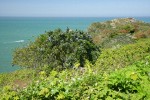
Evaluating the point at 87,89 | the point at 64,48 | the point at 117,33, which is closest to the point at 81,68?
the point at 87,89

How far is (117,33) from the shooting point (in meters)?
37.0

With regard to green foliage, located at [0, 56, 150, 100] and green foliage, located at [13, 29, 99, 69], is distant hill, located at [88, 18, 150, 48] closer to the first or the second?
green foliage, located at [13, 29, 99, 69]

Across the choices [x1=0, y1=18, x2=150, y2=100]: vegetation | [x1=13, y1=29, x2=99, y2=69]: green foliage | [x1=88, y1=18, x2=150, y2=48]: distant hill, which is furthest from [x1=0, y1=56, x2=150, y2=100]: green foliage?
[x1=88, y1=18, x2=150, y2=48]: distant hill

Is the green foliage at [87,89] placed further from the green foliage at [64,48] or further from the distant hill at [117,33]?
the distant hill at [117,33]

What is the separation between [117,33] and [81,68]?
27.9 m

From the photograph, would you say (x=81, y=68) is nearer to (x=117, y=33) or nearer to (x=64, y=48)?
(x=64, y=48)

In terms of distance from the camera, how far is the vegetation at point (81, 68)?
6.11 m

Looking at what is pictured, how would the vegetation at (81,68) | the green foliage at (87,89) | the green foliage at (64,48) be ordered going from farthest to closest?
the green foliage at (64,48)
the vegetation at (81,68)
the green foliage at (87,89)

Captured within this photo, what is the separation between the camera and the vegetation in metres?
6.11

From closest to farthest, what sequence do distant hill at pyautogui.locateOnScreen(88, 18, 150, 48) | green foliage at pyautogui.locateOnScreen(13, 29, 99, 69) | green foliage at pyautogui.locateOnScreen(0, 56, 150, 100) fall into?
1. green foliage at pyautogui.locateOnScreen(0, 56, 150, 100)
2. green foliage at pyautogui.locateOnScreen(13, 29, 99, 69)
3. distant hill at pyautogui.locateOnScreen(88, 18, 150, 48)

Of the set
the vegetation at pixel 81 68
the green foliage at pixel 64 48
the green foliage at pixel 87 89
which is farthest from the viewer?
the green foliage at pixel 64 48

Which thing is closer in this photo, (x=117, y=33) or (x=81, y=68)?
(x=81, y=68)

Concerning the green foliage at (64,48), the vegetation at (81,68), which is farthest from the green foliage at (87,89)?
the green foliage at (64,48)

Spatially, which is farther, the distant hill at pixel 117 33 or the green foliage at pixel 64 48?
the distant hill at pixel 117 33
